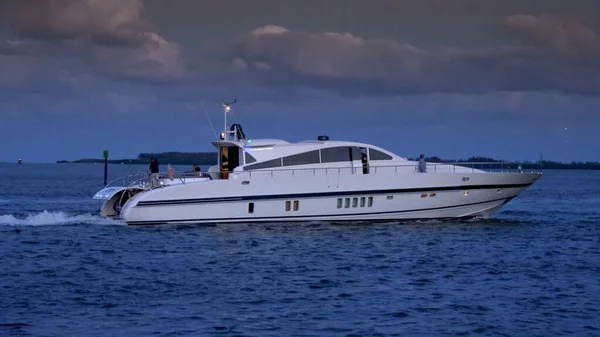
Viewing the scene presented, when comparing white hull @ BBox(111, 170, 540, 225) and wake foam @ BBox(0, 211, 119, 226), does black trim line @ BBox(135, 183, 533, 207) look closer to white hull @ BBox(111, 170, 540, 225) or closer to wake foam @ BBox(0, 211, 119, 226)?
white hull @ BBox(111, 170, 540, 225)

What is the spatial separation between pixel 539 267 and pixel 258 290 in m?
10.1

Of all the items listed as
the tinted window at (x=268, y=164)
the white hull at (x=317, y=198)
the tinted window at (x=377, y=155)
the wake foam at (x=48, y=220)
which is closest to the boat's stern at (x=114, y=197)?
the wake foam at (x=48, y=220)

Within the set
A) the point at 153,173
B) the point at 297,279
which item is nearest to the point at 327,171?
the point at 153,173

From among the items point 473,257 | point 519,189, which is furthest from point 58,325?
Result: point 519,189

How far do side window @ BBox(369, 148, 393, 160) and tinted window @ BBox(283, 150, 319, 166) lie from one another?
7.97 feet

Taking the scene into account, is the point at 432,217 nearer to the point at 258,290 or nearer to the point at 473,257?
the point at 473,257

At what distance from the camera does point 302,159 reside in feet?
125

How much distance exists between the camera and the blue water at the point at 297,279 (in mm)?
19672

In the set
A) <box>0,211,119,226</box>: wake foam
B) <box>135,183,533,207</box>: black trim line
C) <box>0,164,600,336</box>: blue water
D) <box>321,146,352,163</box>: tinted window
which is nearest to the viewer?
<box>0,164,600,336</box>: blue water

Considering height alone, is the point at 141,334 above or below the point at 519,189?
below

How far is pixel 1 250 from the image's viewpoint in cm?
3166

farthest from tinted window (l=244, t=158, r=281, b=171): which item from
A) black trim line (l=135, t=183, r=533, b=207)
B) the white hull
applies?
black trim line (l=135, t=183, r=533, b=207)

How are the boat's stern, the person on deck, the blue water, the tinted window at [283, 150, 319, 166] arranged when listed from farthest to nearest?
the boat's stern < the tinted window at [283, 150, 319, 166] < the person on deck < the blue water

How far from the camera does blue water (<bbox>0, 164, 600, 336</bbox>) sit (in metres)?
19.7
